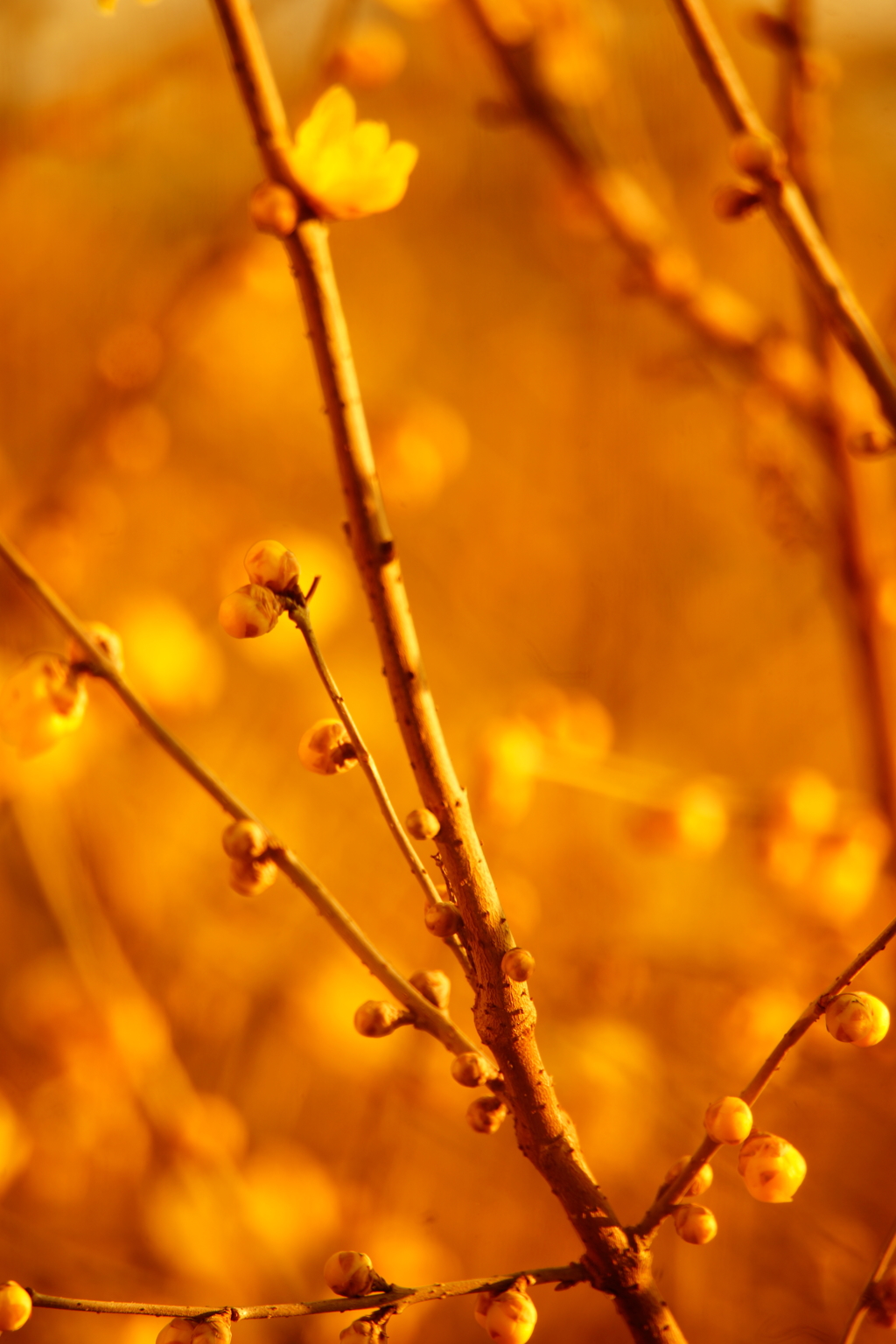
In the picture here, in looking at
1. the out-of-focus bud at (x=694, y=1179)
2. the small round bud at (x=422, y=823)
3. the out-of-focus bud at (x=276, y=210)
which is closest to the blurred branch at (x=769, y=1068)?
the out-of-focus bud at (x=694, y=1179)

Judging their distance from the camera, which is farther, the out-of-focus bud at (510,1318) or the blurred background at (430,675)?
the blurred background at (430,675)

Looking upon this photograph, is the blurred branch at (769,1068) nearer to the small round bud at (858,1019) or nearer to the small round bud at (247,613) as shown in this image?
the small round bud at (858,1019)

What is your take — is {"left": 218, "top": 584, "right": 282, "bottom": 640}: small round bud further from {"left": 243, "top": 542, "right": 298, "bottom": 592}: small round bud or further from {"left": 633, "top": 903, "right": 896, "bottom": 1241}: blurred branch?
{"left": 633, "top": 903, "right": 896, "bottom": 1241}: blurred branch

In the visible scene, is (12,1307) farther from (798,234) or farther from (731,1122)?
(798,234)

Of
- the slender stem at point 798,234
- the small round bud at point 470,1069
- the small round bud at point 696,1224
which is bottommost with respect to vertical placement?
the small round bud at point 696,1224

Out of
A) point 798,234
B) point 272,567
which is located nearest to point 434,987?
point 272,567

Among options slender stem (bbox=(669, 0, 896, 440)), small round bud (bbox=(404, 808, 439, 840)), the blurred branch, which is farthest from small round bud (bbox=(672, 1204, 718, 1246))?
slender stem (bbox=(669, 0, 896, 440))

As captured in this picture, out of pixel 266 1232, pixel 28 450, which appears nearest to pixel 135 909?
pixel 266 1232
